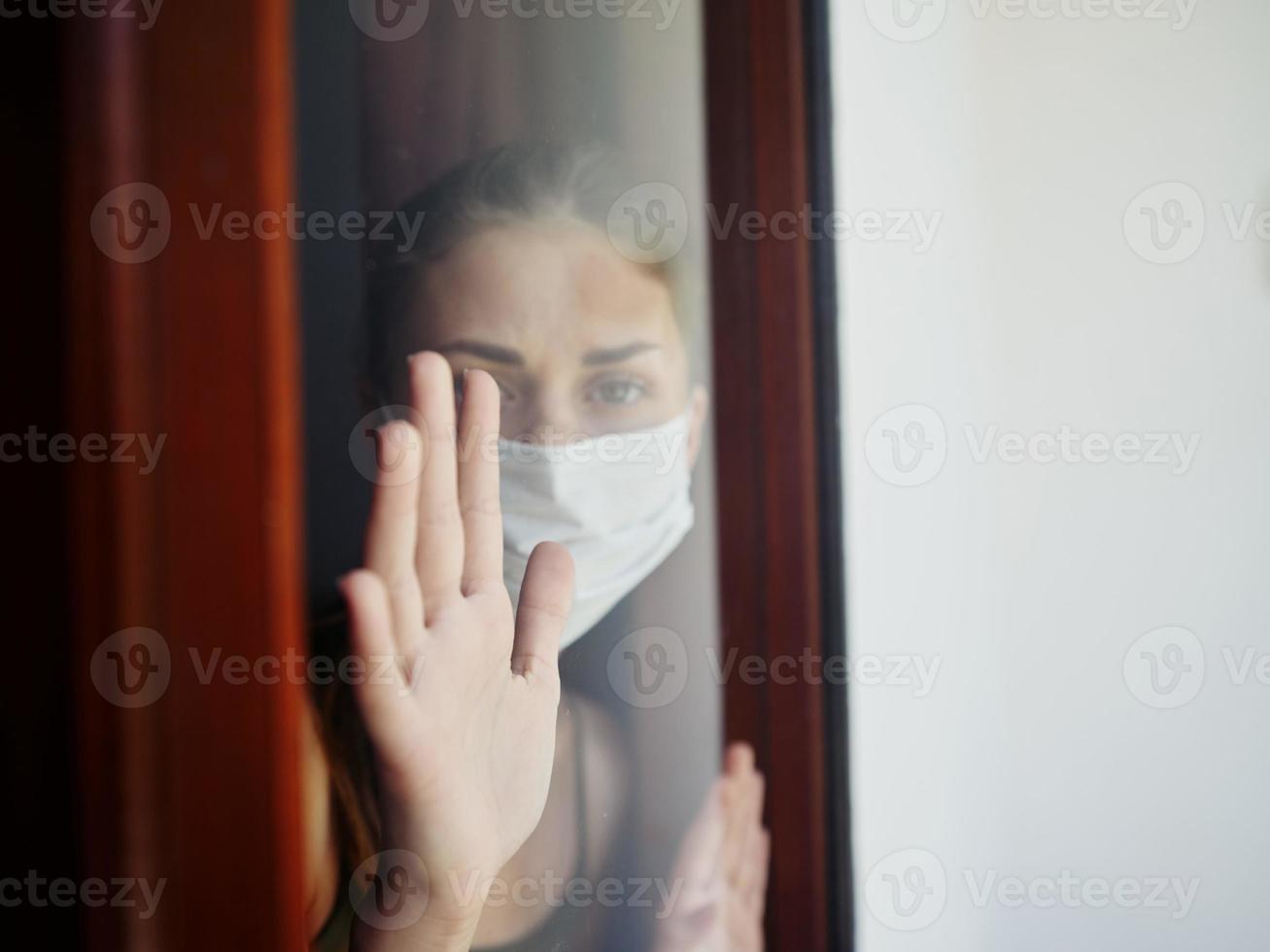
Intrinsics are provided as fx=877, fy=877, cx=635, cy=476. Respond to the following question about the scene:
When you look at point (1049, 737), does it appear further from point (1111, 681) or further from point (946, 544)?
point (946, 544)

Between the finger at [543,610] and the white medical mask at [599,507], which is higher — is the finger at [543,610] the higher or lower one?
the lower one

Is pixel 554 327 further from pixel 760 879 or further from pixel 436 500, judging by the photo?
pixel 760 879

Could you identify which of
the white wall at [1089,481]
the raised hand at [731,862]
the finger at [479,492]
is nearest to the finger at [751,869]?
the raised hand at [731,862]

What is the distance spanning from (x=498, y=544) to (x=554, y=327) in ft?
0.64

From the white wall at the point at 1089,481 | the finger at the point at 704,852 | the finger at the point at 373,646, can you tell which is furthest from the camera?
the white wall at the point at 1089,481

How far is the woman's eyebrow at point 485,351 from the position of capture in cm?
69

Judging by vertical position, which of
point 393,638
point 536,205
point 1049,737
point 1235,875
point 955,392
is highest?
point 536,205

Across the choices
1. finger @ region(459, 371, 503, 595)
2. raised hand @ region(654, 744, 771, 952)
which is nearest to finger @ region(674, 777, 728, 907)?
raised hand @ region(654, 744, 771, 952)


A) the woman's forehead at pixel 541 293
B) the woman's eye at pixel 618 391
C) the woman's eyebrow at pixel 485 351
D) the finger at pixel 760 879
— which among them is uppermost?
the woman's forehead at pixel 541 293

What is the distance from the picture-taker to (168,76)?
0.53m

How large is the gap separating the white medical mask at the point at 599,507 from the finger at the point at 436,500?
0.19 feet

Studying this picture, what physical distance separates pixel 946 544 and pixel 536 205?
70 cm

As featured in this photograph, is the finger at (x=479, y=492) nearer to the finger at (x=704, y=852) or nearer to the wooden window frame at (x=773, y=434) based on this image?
the wooden window frame at (x=773, y=434)

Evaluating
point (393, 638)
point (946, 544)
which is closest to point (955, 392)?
point (946, 544)
